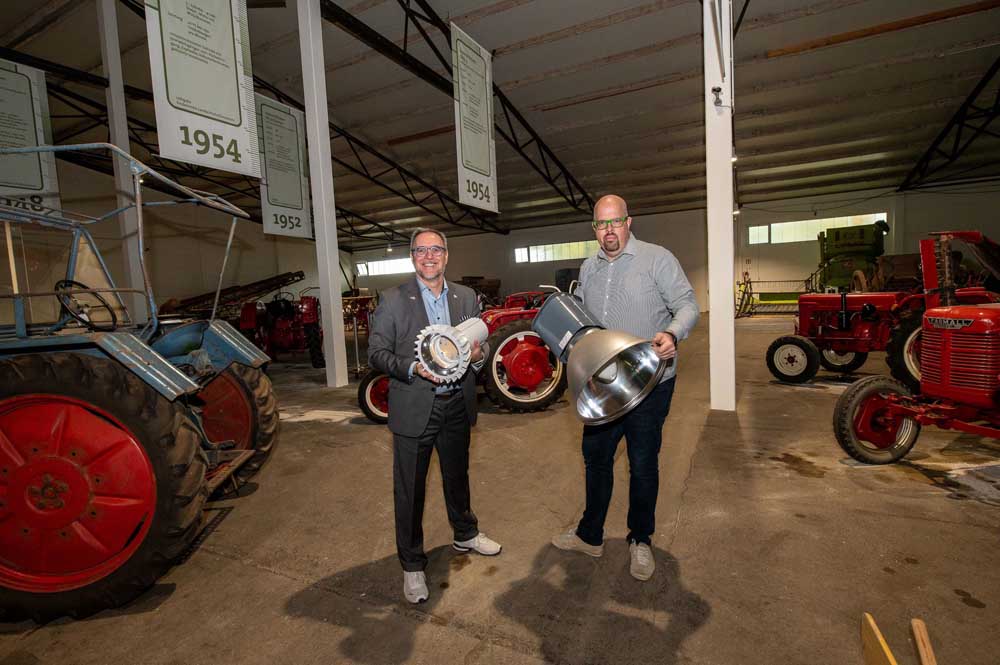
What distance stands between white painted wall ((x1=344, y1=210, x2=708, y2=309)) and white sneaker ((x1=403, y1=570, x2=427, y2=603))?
19391 mm

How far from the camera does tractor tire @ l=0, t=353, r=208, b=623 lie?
1.97 meters

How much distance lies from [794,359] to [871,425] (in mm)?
3155

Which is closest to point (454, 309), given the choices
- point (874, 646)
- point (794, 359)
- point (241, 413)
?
point (874, 646)

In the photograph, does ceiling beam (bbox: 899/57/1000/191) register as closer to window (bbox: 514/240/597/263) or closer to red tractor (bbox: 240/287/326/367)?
window (bbox: 514/240/597/263)

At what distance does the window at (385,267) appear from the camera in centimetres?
2652

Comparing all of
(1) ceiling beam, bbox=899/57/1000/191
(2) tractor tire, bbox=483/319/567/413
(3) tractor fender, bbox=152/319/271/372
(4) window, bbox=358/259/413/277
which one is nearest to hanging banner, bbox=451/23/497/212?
(2) tractor tire, bbox=483/319/567/413

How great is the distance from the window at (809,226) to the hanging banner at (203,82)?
1956cm

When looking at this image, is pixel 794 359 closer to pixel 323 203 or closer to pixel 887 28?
pixel 887 28

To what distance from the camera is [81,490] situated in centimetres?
199

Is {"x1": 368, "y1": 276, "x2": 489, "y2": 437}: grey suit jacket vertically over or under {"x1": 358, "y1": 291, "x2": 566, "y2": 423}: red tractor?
over

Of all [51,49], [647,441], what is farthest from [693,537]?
[51,49]

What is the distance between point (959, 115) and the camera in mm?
11406

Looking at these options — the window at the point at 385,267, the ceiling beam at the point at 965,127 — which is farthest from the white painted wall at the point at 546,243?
the ceiling beam at the point at 965,127

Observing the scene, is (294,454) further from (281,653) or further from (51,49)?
(51,49)
